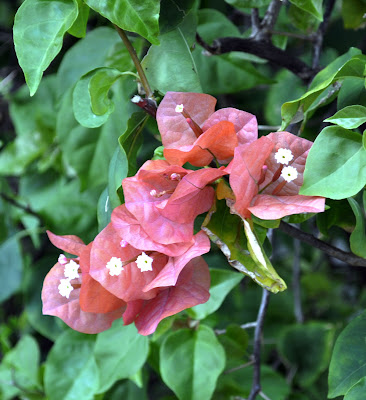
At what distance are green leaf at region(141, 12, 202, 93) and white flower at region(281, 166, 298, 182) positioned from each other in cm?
13

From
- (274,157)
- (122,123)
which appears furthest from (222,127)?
(122,123)

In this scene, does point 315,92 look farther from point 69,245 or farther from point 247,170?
point 69,245

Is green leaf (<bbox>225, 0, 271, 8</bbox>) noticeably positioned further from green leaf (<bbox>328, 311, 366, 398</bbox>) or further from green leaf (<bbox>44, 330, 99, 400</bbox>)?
green leaf (<bbox>44, 330, 99, 400</bbox>)

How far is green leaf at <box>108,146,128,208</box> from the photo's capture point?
1.57 ft

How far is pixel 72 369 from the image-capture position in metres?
0.80

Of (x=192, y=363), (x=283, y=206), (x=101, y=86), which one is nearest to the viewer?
(x=283, y=206)

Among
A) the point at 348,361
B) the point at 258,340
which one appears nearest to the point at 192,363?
the point at 258,340

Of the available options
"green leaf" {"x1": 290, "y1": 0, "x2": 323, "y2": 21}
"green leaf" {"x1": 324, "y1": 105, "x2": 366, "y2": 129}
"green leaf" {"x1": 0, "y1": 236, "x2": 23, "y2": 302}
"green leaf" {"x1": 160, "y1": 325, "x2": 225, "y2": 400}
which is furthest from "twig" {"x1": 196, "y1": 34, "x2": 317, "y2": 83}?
"green leaf" {"x1": 0, "y1": 236, "x2": 23, "y2": 302}

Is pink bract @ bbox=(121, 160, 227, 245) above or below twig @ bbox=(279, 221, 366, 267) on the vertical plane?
above

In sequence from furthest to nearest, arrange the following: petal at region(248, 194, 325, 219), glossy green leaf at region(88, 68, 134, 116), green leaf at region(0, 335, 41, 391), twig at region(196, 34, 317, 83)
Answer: green leaf at region(0, 335, 41, 391), twig at region(196, 34, 317, 83), glossy green leaf at region(88, 68, 134, 116), petal at region(248, 194, 325, 219)

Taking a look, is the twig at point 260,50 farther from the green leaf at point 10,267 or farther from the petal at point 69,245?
the green leaf at point 10,267

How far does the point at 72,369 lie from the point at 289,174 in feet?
1.74

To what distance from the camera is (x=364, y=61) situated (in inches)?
17.8

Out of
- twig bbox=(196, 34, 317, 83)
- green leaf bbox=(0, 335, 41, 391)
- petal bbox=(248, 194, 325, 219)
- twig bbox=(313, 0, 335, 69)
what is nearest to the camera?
petal bbox=(248, 194, 325, 219)
